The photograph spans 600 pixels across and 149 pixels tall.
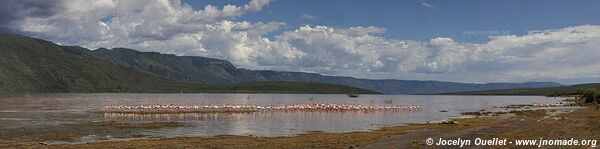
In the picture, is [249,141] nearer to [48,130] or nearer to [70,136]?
[70,136]

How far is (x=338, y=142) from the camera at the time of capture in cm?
3797

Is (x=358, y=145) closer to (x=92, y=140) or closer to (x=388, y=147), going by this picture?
(x=388, y=147)

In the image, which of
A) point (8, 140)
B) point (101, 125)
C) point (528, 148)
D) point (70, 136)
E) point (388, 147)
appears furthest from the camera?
point (101, 125)

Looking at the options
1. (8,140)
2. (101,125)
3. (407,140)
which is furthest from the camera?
(101,125)

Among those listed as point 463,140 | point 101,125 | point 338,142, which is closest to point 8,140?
point 101,125

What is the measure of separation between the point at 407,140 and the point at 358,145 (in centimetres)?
429

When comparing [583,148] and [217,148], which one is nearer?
[583,148]

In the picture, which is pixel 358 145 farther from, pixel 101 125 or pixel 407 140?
pixel 101 125

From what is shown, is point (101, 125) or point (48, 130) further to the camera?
point (101, 125)

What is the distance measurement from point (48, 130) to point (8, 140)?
9.85 metres

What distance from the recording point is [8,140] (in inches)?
1623

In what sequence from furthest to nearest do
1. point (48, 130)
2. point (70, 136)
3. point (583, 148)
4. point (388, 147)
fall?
point (48, 130)
point (70, 136)
point (388, 147)
point (583, 148)

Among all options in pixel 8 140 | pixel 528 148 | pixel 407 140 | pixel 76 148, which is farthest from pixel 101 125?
pixel 528 148

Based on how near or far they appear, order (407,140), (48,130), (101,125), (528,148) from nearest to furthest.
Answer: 1. (528,148)
2. (407,140)
3. (48,130)
4. (101,125)
